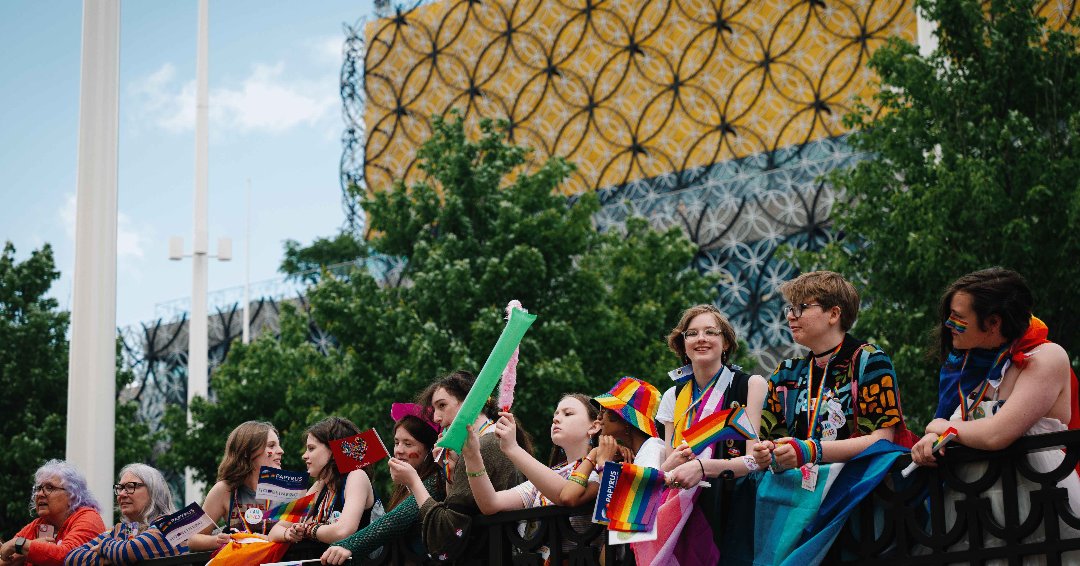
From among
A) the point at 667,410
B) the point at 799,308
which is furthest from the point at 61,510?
the point at 799,308

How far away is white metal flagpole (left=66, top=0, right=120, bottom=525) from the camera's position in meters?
12.0

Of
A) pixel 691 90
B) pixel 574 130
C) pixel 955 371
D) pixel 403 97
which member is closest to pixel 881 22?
pixel 691 90

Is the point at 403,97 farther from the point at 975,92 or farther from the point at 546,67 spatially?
the point at 975,92

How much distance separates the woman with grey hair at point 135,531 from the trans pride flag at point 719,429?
166 inches

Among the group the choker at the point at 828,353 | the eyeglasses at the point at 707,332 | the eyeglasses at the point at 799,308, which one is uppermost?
the eyeglasses at the point at 799,308

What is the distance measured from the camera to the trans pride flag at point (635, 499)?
552 cm

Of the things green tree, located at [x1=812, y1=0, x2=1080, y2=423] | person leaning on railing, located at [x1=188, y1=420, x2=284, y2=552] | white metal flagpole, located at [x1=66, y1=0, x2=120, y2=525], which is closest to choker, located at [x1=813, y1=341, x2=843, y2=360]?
person leaning on railing, located at [x1=188, y1=420, x2=284, y2=552]

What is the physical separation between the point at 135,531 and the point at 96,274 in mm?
4391

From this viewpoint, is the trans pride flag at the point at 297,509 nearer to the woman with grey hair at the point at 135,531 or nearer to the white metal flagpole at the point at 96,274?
the woman with grey hair at the point at 135,531

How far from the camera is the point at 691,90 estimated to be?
1711 inches

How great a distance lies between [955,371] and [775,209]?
104 ft

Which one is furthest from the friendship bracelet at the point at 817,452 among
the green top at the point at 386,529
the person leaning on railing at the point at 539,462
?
the green top at the point at 386,529

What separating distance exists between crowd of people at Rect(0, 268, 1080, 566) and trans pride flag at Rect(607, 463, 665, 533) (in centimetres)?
8

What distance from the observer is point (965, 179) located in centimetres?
1340
